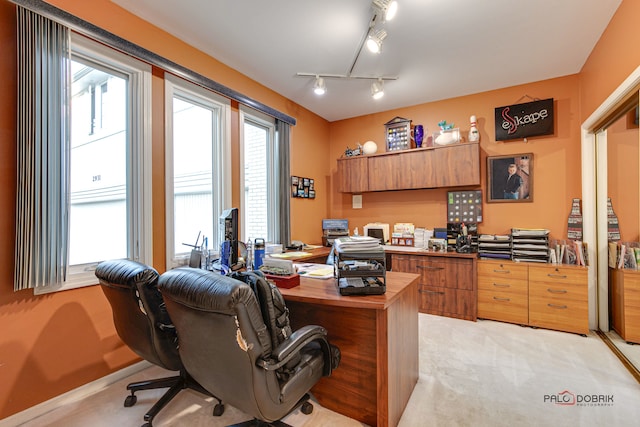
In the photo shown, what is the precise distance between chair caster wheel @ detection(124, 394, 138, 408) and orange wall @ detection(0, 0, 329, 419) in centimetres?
41

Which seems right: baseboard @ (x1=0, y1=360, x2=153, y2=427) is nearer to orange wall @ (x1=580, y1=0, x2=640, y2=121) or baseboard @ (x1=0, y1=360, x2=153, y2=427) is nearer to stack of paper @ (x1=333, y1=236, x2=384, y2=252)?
stack of paper @ (x1=333, y1=236, x2=384, y2=252)

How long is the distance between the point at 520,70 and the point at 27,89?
4440 mm

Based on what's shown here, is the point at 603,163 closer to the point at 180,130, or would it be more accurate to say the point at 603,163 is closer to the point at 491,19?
the point at 491,19

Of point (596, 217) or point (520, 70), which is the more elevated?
point (520, 70)

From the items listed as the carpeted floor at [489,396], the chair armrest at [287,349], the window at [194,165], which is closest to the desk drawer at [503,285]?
the carpeted floor at [489,396]

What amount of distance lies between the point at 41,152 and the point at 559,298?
15.3 feet

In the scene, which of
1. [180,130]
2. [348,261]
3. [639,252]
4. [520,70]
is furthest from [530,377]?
[180,130]

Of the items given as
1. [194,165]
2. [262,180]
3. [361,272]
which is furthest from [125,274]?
[262,180]

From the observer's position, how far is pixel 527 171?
11.4 ft

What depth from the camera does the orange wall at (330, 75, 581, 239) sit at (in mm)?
3301

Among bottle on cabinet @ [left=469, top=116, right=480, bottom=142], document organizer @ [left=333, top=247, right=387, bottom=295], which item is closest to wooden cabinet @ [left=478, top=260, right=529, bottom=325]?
bottle on cabinet @ [left=469, top=116, right=480, bottom=142]

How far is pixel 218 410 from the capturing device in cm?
179

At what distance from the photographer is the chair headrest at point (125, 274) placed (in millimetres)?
1523

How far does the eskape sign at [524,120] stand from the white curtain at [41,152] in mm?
4404
